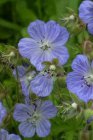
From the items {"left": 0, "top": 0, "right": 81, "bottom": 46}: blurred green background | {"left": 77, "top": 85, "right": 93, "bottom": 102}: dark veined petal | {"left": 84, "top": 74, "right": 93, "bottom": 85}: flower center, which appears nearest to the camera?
{"left": 77, "top": 85, "right": 93, "bottom": 102}: dark veined petal

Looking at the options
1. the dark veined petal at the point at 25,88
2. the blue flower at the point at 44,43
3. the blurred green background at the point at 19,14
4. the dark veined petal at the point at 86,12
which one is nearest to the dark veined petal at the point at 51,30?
the blue flower at the point at 44,43

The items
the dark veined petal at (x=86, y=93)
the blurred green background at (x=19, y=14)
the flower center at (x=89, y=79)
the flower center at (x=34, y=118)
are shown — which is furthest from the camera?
the blurred green background at (x=19, y=14)

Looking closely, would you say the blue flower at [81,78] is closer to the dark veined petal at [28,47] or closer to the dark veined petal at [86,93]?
the dark veined petal at [86,93]

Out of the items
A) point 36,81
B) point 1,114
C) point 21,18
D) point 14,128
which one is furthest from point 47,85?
point 21,18

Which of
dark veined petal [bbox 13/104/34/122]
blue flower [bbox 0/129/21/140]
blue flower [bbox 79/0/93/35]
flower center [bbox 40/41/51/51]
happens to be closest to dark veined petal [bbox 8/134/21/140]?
blue flower [bbox 0/129/21/140]

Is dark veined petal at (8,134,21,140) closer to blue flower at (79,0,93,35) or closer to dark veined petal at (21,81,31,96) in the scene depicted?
dark veined petal at (21,81,31,96)

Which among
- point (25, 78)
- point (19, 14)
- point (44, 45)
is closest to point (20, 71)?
point (25, 78)
